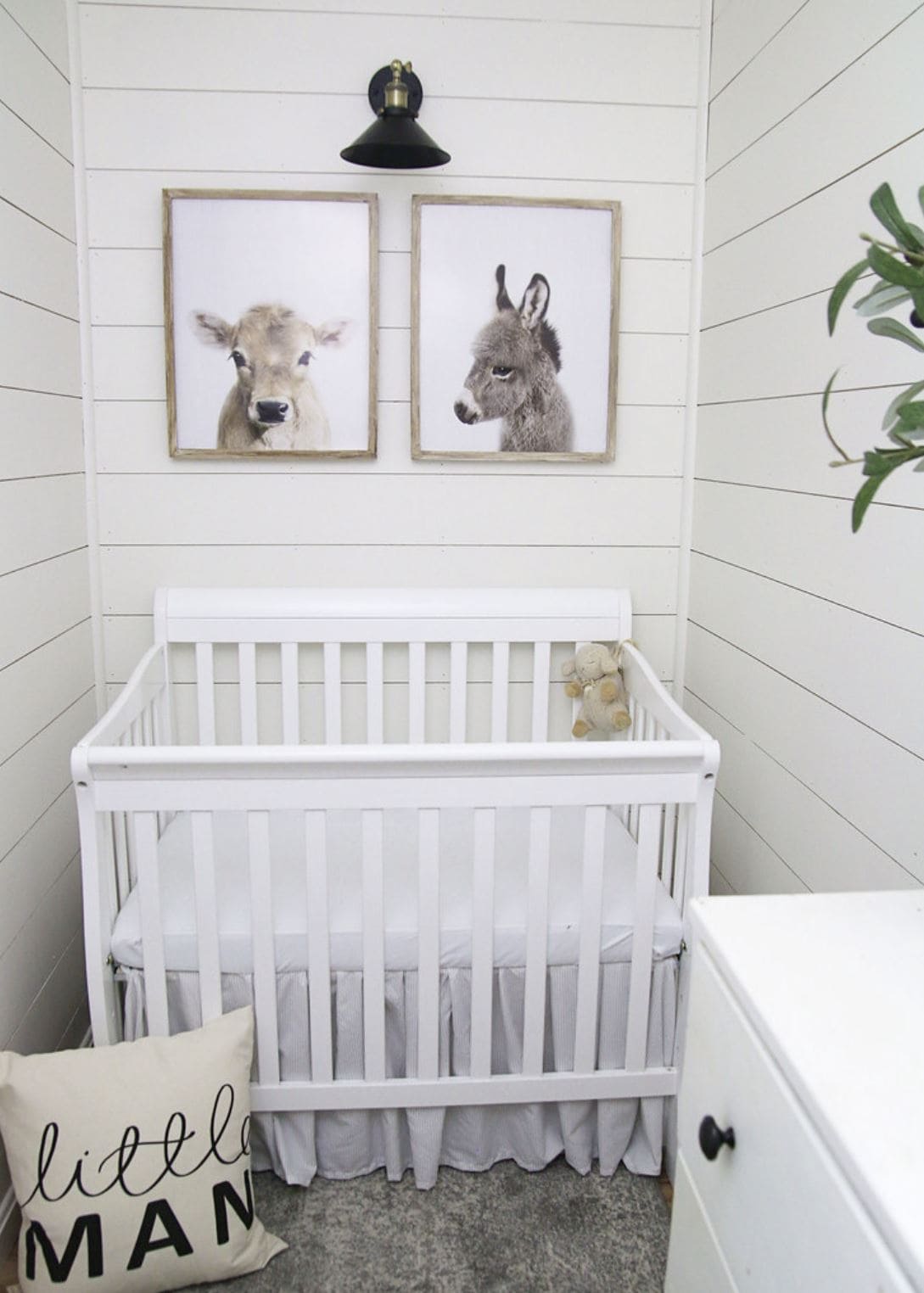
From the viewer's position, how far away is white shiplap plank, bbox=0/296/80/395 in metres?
1.81

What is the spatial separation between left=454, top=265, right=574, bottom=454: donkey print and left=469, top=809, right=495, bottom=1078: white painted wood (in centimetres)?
99


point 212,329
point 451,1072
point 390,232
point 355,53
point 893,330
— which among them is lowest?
point 451,1072

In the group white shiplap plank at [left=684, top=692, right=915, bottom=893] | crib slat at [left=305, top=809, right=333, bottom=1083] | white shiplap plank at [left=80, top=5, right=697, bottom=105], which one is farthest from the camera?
white shiplap plank at [left=80, top=5, right=697, bottom=105]

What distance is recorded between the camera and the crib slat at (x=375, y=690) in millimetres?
2316

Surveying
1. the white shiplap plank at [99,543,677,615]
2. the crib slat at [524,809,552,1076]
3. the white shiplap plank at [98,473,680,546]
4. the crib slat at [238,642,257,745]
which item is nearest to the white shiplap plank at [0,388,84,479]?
the white shiplap plank at [98,473,680,546]

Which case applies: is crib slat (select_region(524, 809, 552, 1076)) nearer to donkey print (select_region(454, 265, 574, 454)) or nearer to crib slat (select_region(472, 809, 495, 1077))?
crib slat (select_region(472, 809, 495, 1077))

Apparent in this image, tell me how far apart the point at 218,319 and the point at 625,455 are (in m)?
0.94

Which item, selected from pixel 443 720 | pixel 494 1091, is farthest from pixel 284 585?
pixel 494 1091

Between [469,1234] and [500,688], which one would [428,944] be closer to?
[469,1234]

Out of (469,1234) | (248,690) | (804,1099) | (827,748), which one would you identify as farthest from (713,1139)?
(248,690)

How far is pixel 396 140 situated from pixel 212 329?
0.56m

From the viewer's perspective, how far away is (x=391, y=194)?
7.30 feet

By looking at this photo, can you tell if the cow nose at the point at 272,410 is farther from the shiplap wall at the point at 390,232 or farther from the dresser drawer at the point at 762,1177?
the dresser drawer at the point at 762,1177

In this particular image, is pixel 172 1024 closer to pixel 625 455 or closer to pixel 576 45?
pixel 625 455
